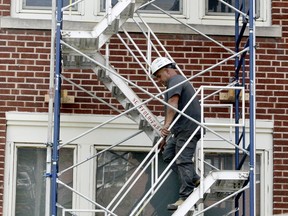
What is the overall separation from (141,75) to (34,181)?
1850 millimetres

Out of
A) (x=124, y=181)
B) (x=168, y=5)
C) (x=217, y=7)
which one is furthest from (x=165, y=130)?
(x=217, y=7)

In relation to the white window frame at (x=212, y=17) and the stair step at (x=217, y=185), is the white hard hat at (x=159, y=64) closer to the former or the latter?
the stair step at (x=217, y=185)

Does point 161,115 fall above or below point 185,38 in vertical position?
below

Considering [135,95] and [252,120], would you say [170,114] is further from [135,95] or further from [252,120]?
[252,120]

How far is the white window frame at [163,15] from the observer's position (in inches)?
486

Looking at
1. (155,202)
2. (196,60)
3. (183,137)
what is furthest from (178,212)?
(196,60)

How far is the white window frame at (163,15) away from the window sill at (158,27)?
0.39ft

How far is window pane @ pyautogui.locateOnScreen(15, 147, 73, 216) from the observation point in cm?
1207

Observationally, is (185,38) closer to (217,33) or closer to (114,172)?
(217,33)

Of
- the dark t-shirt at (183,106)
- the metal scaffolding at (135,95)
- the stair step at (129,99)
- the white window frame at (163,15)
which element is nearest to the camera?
the metal scaffolding at (135,95)

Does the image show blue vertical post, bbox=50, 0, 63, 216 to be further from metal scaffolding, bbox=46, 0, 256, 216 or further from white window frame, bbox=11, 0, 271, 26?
white window frame, bbox=11, 0, 271, 26

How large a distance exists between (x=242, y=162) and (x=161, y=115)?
4.32 feet

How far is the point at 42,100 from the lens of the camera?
Result: 39.9ft

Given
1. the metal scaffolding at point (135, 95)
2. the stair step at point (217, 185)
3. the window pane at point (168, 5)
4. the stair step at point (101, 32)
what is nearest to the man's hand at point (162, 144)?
the metal scaffolding at point (135, 95)
